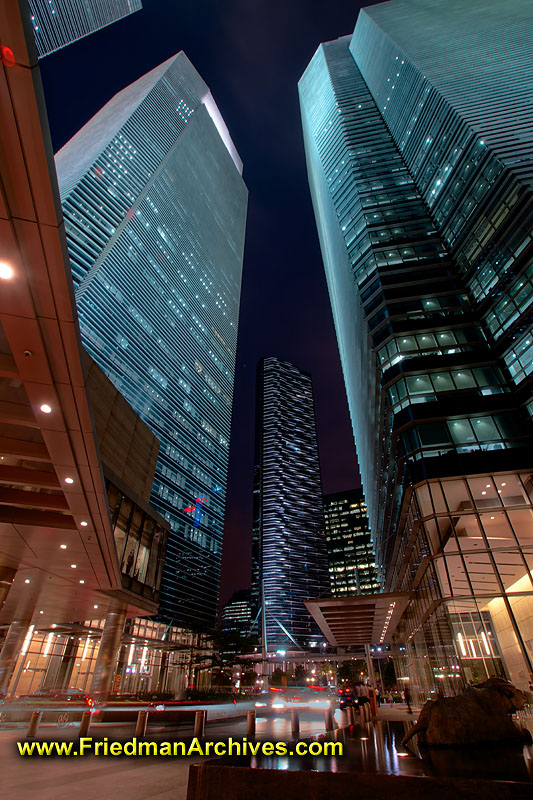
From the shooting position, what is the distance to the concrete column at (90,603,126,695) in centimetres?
2236

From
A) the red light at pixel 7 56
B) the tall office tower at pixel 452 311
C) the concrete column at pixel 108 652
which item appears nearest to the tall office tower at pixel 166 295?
the concrete column at pixel 108 652

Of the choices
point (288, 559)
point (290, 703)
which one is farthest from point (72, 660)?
point (288, 559)

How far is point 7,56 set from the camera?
12.3 ft

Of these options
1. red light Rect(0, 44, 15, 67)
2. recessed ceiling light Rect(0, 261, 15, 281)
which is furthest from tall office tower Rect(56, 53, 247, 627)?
red light Rect(0, 44, 15, 67)

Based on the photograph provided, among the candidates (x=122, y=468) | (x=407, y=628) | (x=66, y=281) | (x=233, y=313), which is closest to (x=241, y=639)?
(x=407, y=628)

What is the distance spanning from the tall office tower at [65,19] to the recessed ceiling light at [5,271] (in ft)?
404

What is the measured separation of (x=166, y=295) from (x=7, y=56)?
10537 centimetres

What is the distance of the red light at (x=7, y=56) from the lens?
3.71 meters

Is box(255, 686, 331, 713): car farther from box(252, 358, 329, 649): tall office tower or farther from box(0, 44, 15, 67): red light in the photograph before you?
box(252, 358, 329, 649): tall office tower

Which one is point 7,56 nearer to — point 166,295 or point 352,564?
point 166,295

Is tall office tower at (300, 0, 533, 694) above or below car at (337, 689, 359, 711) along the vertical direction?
above

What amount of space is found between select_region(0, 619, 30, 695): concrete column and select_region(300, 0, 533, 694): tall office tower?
2581cm

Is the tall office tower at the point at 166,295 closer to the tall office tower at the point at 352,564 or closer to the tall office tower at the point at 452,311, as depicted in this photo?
the tall office tower at the point at 452,311

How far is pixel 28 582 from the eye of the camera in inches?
721
